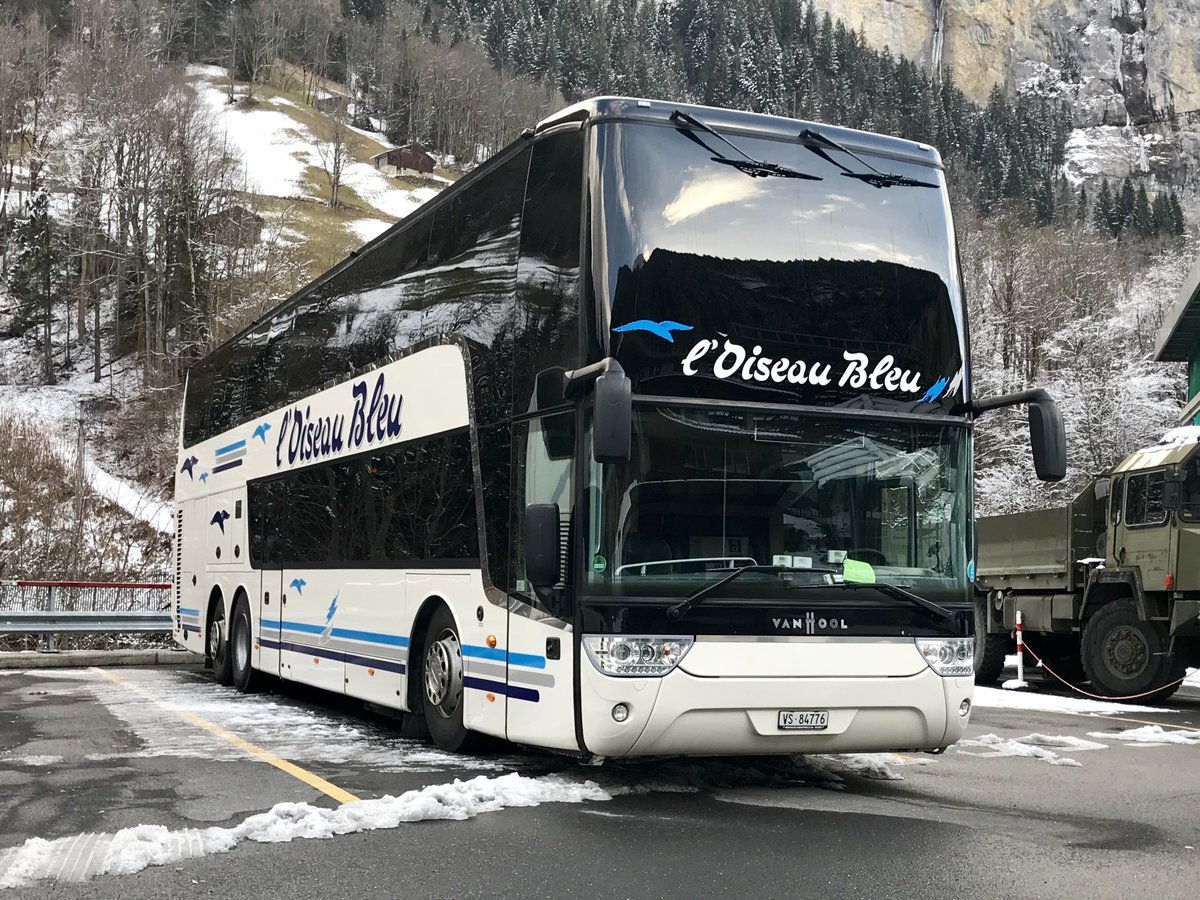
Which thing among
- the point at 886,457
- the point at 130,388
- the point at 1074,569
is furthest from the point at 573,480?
the point at 130,388

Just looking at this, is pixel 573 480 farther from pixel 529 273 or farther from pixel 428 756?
pixel 428 756

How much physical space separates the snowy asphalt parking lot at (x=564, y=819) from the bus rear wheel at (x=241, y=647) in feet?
10.3

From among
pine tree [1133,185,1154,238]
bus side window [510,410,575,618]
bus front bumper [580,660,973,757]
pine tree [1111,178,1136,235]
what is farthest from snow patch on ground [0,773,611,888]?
pine tree [1111,178,1136,235]

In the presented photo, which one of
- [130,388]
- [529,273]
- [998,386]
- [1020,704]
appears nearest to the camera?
[529,273]

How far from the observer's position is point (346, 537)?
37.7ft

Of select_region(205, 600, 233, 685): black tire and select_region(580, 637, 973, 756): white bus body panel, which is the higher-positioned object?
select_region(580, 637, 973, 756): white bus body panel

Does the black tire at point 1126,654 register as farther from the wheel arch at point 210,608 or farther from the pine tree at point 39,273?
the pine tree at point 39,273

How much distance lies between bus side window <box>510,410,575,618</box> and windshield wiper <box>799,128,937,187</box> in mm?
2334

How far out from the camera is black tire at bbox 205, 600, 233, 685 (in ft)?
51.0

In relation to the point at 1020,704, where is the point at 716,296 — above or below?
above

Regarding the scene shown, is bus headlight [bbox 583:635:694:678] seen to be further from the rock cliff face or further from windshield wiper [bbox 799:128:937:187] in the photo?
the rock cliff face

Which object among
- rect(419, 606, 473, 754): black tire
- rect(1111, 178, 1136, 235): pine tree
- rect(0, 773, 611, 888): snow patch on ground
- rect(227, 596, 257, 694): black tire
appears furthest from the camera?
rect(1111, 178, 1136, 235): pine tree

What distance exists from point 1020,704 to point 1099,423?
92.6 feet

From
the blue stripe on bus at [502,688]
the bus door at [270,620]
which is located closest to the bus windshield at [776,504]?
the blue stripe on bus at [502,688]
